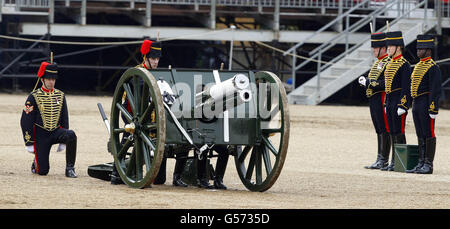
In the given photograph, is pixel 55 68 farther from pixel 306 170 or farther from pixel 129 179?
pixel 306 170

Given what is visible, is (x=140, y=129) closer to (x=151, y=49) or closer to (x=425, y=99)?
(x=151, y=49)

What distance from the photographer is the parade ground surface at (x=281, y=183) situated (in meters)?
7.45

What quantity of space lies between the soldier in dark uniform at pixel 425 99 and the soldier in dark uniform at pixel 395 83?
0.20 metres

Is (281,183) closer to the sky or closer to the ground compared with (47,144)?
closer to the ground

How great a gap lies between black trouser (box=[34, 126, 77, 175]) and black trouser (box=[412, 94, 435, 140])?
3.81m

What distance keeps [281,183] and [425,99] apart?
85.8 inches

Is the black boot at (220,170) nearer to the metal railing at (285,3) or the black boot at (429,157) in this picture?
the black boot at (429,157)

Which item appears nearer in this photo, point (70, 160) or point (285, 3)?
point (70, 160)

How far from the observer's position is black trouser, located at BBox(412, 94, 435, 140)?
34.7ft

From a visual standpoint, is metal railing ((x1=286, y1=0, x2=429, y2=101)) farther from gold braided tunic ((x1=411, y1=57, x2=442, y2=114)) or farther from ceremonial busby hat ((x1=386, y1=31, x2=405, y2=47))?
gold braided tunic ((x1=411, y1=57, x2=442, y2=114))

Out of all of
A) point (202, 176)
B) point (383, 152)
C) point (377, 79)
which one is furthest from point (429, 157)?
point (202, 176)

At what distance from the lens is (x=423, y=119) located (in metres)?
10.6

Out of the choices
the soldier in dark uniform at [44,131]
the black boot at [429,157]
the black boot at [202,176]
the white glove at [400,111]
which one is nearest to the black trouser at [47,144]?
the soldier in dark uniform at [44,131]

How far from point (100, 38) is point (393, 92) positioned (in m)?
15.1
